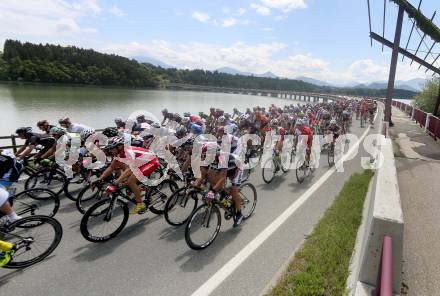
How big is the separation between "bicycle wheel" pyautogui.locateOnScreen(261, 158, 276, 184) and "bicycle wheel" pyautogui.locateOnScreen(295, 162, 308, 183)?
0.74 m

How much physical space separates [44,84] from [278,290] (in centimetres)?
8495

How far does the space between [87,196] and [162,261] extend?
2818 millimetres

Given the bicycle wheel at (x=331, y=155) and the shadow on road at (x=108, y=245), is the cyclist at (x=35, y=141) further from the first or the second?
the bicycle wheel at (x=331, y=155)

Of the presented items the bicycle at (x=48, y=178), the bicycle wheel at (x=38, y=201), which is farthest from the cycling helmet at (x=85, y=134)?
the bicycle wheel at (x=38, y=201)

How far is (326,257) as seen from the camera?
4.62 m

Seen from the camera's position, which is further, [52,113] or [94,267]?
[52,113]

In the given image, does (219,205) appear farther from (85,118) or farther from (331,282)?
(85,118)

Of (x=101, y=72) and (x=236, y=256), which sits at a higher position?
(x=101, y=72)

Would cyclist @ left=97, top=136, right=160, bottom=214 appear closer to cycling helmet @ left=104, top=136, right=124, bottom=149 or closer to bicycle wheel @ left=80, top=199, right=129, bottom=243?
cycling helmet @ left=104, top=136, right=124, bottom=149

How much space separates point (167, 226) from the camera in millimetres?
5996

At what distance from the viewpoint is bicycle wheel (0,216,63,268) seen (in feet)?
14.5

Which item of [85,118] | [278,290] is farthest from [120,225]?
[85,118]

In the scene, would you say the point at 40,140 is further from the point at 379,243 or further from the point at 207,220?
the point at 379,243

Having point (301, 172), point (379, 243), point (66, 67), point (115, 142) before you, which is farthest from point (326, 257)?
point (66, 67)
